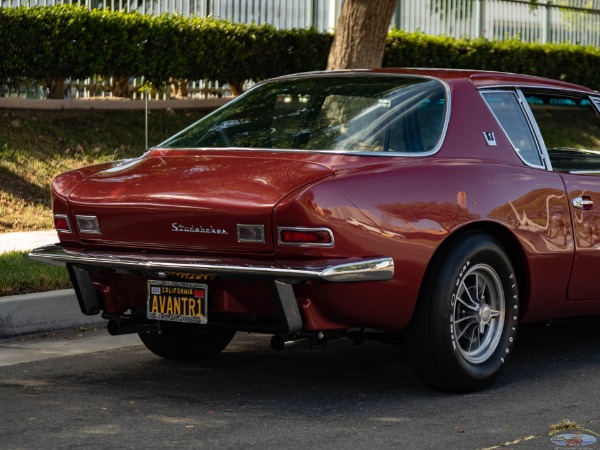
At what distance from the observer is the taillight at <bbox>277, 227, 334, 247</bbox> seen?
17.4ft

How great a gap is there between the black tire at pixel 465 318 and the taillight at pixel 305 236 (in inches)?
24.9

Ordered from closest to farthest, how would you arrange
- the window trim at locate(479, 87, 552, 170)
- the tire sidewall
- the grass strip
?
the tire sidewall → the window trim at locate(479, 87, 552, 170) → the grass strip

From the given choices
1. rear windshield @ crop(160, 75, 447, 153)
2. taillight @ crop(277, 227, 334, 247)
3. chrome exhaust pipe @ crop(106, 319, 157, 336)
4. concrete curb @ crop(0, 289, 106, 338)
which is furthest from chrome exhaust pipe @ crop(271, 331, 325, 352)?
concrete curb @ crop(0, 289, 106, 338)

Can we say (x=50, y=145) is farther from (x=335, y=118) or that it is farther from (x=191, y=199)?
(x=191, y=199)

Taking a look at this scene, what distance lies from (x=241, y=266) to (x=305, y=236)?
30 centimetres

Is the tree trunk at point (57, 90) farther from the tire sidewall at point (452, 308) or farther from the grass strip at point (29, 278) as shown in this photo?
the tire sidewall at point (452, 308)

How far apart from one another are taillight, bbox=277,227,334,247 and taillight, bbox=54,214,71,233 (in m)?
1.22

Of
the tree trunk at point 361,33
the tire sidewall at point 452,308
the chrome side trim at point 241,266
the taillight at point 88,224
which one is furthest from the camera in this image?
the tree trunk at point 361,33

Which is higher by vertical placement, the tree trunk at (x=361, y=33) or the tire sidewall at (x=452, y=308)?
the tree trunk at (x=361, y=33)

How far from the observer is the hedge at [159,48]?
45.2 ft

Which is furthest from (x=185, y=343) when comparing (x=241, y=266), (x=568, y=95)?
(x=568, y=95)

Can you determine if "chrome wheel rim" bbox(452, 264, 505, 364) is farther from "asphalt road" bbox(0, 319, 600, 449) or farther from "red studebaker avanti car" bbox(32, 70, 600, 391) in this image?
"asphalt road" bbox(0, 319, 600, 449)

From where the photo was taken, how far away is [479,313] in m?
5.97

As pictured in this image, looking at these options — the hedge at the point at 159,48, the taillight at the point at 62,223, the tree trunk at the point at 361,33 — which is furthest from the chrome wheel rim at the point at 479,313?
the hedge at the point at 159,48
